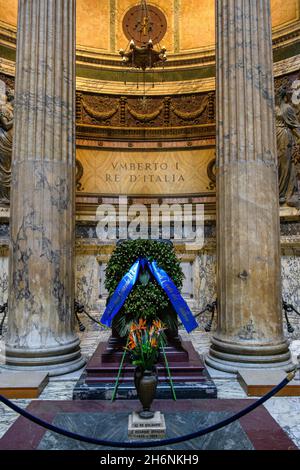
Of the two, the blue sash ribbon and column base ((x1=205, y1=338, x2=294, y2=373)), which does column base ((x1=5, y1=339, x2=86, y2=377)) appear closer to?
the blue sash ribbon

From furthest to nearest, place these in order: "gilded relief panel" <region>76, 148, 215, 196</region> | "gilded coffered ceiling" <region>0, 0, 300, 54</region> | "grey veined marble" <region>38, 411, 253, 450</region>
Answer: "gilded coffered ceiling" <region>0, 0, 300, 54</region>
"gilded relief panel" <region>76, 148, 215, 196</region>
"grey veined marble" <region>38, 411, 253, 450</region>

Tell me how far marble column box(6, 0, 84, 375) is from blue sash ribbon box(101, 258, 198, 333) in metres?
0.99

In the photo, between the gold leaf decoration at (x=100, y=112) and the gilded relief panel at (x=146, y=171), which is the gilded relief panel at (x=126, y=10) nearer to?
the gold leaf decoration at (x=100, y=112)

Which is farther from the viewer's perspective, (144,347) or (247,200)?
(247,200)

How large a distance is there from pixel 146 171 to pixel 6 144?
3697 mm

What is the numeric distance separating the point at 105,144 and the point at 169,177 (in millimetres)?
1963

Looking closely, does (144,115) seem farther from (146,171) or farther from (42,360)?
(42,360)

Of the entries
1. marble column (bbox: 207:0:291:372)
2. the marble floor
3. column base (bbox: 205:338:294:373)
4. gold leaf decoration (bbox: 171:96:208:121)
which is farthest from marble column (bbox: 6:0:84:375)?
gold leaf decoration (bbox: 171:96:208:121)

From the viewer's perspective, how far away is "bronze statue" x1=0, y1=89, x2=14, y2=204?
30.6ft

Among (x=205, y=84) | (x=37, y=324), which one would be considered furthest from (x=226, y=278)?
(x=205, y=84)

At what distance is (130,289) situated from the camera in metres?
5.52

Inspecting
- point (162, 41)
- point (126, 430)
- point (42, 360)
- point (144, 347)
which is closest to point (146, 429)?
point (126, 430)
